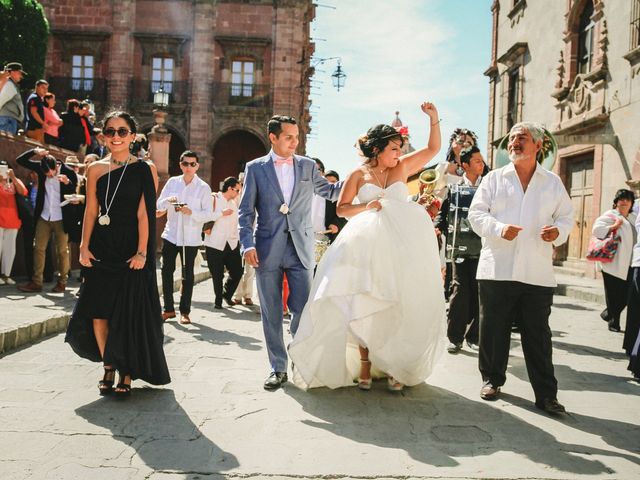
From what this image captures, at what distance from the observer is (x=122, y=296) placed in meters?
4.57

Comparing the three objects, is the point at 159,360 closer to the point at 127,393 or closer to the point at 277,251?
the point at 127,393

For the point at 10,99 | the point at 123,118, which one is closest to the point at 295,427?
the point at 123,118

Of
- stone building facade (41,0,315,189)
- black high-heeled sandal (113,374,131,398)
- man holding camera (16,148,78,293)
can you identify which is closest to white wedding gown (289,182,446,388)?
black high-heeled sandal (113,374,131,398)

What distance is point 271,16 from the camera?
110 ft

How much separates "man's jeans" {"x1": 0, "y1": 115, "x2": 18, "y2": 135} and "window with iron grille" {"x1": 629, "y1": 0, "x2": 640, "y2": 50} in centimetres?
1369

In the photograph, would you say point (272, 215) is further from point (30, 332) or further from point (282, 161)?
point (30, 332)

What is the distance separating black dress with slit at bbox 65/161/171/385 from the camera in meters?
4.53

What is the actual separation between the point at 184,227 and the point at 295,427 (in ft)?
15.6

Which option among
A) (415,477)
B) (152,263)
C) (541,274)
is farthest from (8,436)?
(541,274)

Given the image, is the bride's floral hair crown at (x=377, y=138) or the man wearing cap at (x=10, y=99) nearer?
the bride's floral hair crown at (x=377, y=138)

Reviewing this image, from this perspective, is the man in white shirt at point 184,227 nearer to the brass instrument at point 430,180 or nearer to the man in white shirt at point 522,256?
the brass instrument at point 430,180

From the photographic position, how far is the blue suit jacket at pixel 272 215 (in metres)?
5.15

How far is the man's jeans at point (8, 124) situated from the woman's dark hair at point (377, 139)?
30.5 feet

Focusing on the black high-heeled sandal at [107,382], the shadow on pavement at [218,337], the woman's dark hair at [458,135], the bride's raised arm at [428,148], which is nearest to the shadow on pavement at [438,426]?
the black high-heeled sandal at [107,382]
